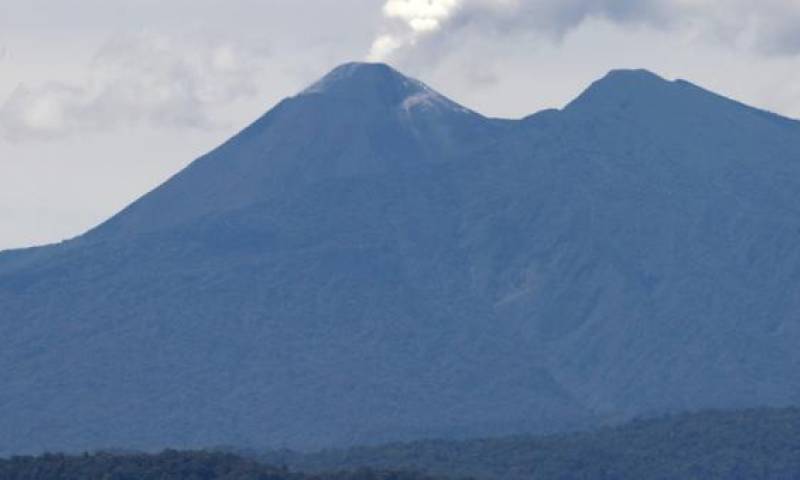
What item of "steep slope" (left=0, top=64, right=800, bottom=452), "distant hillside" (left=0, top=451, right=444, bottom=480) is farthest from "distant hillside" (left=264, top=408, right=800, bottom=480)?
"distant hillside" (left=0, top=451, right=444, bottom=480)

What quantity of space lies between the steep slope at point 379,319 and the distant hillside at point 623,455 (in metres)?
24.6

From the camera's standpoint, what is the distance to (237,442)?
520 feet

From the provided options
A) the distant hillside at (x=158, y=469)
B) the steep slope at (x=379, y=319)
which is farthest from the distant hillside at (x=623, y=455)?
the distant hillside at (x=158, y=469)

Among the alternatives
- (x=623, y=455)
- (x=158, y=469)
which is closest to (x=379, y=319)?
(x=623, y=455)

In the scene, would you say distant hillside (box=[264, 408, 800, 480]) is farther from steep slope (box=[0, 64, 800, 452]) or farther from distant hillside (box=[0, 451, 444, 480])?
distant hillside (box=[0, 451, 444, 480])

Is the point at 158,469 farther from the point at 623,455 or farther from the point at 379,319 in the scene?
the point at 379,319

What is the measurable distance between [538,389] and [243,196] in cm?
3082

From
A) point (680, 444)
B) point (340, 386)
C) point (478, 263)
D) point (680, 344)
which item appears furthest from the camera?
point (478, 263)

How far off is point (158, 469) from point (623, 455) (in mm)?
46182

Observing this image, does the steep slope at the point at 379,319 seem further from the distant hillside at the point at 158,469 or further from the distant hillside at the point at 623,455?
the distant hillside at the point at 158,469

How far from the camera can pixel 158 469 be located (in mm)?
83125

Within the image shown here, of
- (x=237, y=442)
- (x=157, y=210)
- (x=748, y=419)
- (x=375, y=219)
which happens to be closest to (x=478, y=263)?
(x=375, y=219)

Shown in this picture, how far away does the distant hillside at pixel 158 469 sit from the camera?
83.0 m

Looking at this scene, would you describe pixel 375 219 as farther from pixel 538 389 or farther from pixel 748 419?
pixel 748 419
